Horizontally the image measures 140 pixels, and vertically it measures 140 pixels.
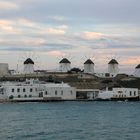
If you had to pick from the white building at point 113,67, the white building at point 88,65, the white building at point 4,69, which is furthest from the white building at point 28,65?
the white building at point 113,67

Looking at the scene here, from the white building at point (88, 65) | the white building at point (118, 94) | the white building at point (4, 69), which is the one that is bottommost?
the white building at point (118, 94)

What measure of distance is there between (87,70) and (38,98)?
234 ft

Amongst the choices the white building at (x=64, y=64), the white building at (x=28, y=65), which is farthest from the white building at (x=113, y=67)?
the white building at (x=28, y=65)

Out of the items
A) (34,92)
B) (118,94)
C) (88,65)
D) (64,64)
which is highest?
(64,64)

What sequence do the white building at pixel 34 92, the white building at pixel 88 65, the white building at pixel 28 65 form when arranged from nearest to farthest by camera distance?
the white building at pixel 34 92 < the white building at pixel 28 65 < the white building at pixel 88 65

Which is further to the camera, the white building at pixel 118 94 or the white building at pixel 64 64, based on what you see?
the white building at pixel 64 64

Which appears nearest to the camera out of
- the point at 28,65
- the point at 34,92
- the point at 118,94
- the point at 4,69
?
the point at 34,92

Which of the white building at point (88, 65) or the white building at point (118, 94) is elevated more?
the white building at point (88, 65)

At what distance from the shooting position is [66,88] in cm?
12875

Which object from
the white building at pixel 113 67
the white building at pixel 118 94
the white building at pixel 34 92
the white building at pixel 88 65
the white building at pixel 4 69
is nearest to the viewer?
the white building at pixel 34 92

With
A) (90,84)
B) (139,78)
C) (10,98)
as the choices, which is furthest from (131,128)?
(139,78)

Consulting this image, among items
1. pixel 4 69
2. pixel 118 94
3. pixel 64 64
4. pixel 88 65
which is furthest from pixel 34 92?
pixel 88 65

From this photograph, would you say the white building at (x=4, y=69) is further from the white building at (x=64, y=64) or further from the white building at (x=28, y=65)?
the white building at (x=64, y=64)

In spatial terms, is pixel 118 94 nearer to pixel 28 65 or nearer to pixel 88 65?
pixel 28 65
